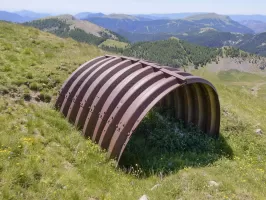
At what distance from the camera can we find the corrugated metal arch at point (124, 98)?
850 cm

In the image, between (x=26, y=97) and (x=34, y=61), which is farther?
(x=34, y=61)

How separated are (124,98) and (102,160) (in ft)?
6.56

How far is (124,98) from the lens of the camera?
352 inches

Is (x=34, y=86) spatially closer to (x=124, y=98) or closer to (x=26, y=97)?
(x=26, y=97)

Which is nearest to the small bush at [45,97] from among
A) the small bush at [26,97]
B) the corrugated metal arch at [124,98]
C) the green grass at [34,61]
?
the green grass at [34,61]

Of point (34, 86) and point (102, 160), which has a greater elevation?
point (34, 86)

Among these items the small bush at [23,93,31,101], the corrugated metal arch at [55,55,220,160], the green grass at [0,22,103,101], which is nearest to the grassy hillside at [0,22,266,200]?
the green grass at [0,22,103,101]

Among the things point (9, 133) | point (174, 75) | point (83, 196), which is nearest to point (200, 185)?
point (83, 196)

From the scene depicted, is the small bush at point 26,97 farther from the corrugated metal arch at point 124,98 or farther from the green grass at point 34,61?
the corrugated metal arch at point 124,98

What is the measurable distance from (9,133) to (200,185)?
17.6ft

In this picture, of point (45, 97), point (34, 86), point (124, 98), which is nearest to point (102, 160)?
point (124, 98)

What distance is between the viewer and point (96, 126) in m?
9.28

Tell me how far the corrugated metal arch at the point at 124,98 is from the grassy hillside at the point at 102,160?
1.65ft

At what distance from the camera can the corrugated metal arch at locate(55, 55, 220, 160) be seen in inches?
335
